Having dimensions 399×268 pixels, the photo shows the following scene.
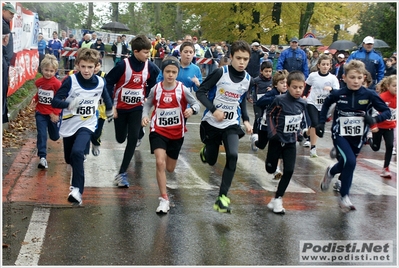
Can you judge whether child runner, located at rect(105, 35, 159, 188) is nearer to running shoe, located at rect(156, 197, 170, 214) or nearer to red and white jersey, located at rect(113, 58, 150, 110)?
red and white jersey, located at rect(113, 58, 150, 110)

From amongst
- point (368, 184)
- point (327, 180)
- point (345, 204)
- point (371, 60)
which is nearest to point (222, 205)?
point (345, 204)

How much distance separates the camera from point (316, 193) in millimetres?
8820

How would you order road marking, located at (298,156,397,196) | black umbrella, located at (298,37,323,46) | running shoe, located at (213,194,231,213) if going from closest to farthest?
running shoe, located at (213,194,231,213), road marking, located at (298,156,397,196), black umbrella, located at (298,37,323,46)

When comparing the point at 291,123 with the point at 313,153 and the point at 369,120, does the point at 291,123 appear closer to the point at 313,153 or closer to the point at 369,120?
the point at 369,120

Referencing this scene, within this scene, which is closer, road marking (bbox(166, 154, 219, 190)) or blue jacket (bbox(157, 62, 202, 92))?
road marking (bbox(166, 154, 219, 190))

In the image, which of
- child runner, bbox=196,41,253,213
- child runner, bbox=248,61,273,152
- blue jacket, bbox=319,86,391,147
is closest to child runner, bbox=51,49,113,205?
child runner, bbox=196,41,253,213

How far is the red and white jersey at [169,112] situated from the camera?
7.57 meters

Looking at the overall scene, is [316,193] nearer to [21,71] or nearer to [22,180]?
[22,180]

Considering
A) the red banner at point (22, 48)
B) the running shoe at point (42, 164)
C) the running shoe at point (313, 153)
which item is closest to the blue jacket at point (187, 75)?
the running shoe at point (42, 164)

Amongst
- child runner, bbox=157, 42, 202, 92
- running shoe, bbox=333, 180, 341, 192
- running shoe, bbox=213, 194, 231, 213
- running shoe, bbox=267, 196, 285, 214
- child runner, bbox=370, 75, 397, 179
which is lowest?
running shoe, bbox=333, 180, 341, 192

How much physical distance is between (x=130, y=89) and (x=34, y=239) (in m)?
3.13

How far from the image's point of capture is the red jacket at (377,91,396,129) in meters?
10.2

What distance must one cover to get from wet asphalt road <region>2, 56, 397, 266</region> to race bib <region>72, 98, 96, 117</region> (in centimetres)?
99

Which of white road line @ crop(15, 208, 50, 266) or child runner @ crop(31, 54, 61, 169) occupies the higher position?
child runner @ crop(31, 54, 61, 169)
